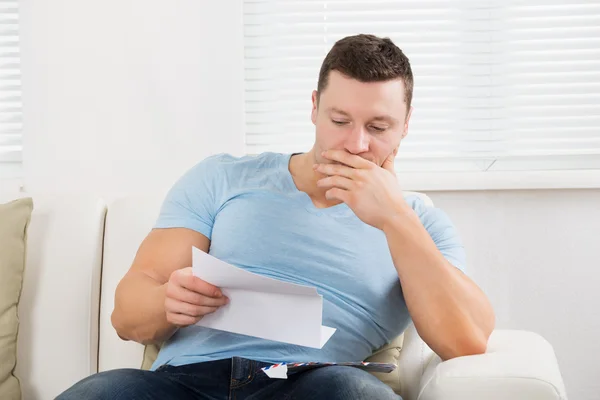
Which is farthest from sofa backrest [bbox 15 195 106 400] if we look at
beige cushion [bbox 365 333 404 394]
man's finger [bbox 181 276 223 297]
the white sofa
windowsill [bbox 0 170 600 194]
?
beige cushion [bbox 365 333 404 394]

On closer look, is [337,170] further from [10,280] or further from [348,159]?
[10,280]

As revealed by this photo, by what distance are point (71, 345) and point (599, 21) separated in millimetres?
1824

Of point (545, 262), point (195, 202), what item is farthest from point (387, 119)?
point (545, 262)

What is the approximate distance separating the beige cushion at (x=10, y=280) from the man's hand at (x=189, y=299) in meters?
0.52

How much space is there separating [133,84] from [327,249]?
40.9 inches

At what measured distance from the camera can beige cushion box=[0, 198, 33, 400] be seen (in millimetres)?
1721

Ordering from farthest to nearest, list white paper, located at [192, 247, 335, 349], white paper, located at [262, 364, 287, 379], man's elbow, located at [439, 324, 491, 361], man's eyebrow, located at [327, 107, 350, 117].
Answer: man's eyebrow, located at [327, 107, 350, 117] → man's elbow, located at [439, 324, 491, 361] → white paper, located at [262, 364, 287, 379] → white paper, located at [192, 247, 335, 349]

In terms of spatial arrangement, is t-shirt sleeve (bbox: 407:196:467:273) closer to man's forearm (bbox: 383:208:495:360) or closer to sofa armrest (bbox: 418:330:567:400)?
man's forearm (bbox: 383:208:495:360)

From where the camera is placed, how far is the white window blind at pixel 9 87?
253 cm

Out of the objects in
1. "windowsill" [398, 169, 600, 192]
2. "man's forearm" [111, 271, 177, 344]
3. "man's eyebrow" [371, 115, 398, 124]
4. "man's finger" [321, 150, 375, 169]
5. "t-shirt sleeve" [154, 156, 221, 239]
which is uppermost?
"man's eyebrow" [371, 115, 398, 124]

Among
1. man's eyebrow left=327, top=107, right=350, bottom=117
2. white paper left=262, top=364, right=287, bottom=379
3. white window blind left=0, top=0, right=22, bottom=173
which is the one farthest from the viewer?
white window blind left=0, top=0, right=22, bottom=173

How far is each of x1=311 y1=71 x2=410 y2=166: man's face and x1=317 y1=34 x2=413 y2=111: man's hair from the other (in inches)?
0.6

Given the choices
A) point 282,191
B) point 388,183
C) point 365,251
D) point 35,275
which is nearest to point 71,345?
point 35,275

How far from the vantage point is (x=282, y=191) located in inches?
67.7
